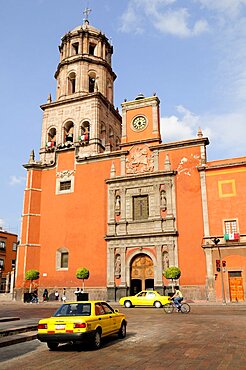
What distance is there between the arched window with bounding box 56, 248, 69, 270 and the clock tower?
1129 centimetres

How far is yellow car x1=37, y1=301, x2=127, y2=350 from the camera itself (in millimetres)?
8688

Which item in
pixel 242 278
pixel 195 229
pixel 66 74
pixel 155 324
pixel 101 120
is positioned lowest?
pixel 155 324

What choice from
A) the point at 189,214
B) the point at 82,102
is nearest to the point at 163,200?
the point at 189,214

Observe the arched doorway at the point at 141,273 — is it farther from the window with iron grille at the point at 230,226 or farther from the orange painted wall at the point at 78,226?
the window with iron grille at the point at 230,226

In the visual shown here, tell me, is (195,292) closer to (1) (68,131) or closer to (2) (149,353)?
(2) (149,353)

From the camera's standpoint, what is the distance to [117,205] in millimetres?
32312

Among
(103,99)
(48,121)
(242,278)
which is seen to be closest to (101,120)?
(103,99)

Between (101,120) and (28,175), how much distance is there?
9.64m

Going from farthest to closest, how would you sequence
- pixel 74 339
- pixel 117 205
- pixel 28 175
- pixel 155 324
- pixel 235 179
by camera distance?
1. pixel 28 175
2. pixel 117 205
3. pixel 235 179
4. pixel 155 324
5. pixel 74 339

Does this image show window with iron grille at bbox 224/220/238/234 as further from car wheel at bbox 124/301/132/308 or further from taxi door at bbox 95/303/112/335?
taxi door at bbox 95/303/112/335

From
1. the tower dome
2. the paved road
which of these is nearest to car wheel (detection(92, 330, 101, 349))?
the paved road

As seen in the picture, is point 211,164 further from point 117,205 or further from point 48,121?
point 48,121

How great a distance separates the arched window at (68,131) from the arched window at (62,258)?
1186cm

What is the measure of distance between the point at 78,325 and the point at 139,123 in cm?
2700
